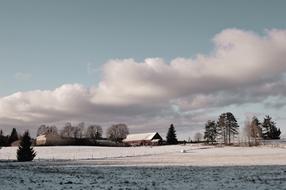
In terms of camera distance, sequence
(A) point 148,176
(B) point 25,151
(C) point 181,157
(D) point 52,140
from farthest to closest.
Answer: (D) point 52,140, (C) point 181,157, (B) point 25,151, (A) point 148,176

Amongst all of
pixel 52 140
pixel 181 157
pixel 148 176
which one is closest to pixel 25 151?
pixel 181 157

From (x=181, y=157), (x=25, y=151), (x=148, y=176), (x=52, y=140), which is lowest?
(x=148, y=176)

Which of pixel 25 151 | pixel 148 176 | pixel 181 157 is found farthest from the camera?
pixel 181 157

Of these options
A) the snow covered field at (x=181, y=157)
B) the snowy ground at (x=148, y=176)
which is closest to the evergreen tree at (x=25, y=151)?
the snow covered field at (x=181, y=157)

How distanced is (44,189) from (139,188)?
17.1 ft

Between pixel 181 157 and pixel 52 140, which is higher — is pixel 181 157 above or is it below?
below

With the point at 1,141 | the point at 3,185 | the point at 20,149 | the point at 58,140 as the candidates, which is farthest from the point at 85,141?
the point at 3,185

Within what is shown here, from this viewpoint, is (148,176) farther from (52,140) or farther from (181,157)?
(52,140)

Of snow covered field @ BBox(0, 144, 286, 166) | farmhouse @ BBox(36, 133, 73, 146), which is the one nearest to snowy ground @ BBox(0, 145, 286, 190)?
snow covered field @ BBox(0, 144, 286, 166)

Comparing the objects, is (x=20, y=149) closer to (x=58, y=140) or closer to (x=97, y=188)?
(x=97, y=188)

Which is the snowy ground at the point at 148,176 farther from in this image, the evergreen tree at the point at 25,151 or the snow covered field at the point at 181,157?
the evergreen tree at the point at 25,151

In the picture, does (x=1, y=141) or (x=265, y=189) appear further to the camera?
(x=1, y=141)

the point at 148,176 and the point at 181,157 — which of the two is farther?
the point at 181,157

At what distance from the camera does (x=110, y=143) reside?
196 m
